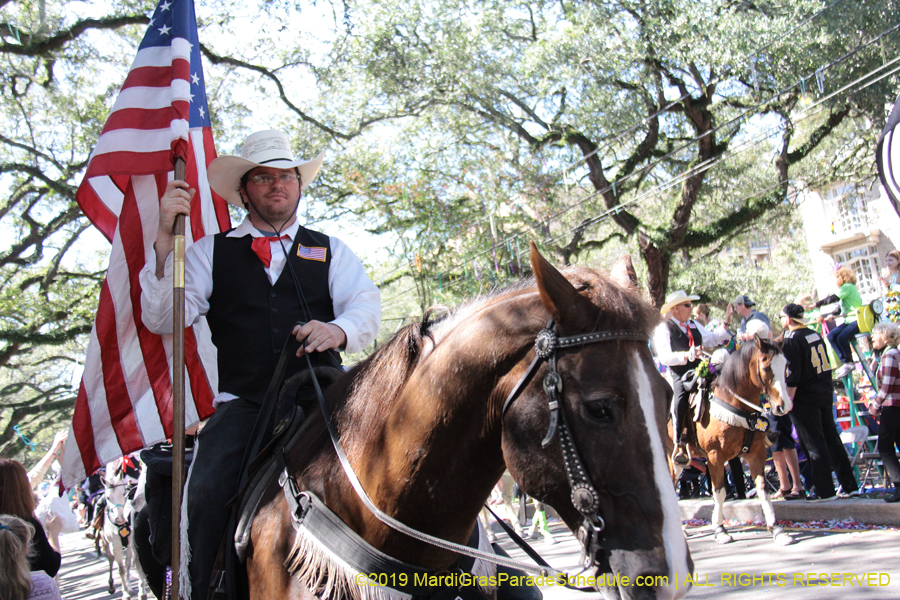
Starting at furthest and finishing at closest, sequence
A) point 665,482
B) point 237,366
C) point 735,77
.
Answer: point 735,77 < point 237,366 < point 665,482

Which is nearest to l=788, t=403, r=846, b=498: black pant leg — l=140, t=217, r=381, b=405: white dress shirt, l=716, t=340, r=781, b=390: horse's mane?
l=716, t=340, r=781, b=390: horse's mane

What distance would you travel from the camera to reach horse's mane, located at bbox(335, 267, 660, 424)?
1.98 metres

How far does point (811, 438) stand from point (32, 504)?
8.81 m

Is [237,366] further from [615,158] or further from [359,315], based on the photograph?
[615,158]

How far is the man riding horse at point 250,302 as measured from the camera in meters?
2.80

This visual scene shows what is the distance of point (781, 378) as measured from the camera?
27.0ft

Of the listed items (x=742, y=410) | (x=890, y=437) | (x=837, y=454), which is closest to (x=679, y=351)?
(x=742, y=410)

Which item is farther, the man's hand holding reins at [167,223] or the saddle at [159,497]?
the saddle at [159,497]

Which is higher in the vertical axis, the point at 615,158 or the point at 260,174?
the point at 615,158

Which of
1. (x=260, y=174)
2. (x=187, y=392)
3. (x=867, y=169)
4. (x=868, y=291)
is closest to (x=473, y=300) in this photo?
(x=260, y=174)

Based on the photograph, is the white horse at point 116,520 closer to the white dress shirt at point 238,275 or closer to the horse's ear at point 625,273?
the white dress shirt at point 238,275

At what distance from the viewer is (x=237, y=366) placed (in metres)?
3.08

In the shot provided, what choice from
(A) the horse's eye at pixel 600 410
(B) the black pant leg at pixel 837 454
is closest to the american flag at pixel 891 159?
(A) the horse's eye at pixel 600 410

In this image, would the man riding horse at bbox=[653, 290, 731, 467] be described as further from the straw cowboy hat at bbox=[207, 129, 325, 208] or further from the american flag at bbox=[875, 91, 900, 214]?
the straw cowboy hat at bbox=[207, 129, 325, 208]
